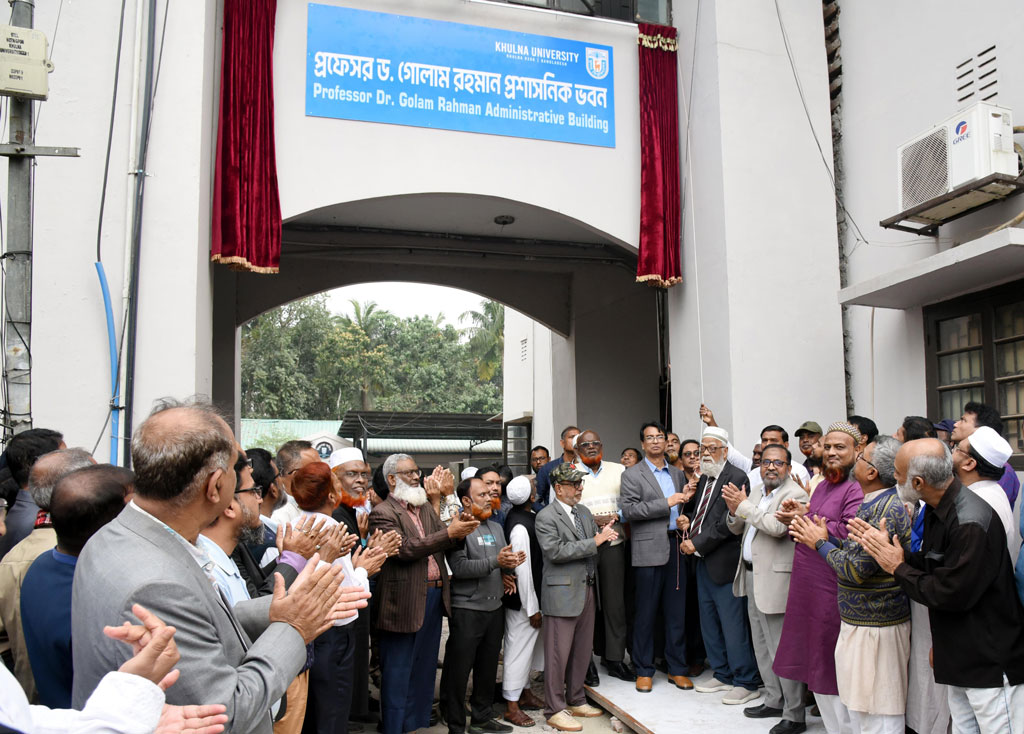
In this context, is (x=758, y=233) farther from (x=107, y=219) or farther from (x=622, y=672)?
(x=107, y=219)

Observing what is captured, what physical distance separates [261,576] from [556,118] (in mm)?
5450

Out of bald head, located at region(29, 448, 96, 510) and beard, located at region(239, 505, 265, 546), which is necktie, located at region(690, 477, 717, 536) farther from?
bald head, located at region(29, 448, 96, 510)

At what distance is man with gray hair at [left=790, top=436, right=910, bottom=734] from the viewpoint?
12.3ft

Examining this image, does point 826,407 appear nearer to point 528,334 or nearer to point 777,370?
point 777,370

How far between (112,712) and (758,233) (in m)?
6.69

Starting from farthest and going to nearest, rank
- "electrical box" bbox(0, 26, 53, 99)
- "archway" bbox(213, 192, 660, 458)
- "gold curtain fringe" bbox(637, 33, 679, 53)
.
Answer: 1. "archway" bbox(213, 192, 660, 458)
2. "gold curtain fringe" bbox(637, 33, 679, 53)
3. "electrical box" bbox(0, 26, 53, 99)

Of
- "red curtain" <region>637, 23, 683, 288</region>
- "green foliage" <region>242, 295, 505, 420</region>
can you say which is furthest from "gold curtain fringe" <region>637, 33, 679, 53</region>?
"green foliage" <region>242, 295, 505, 420</region>

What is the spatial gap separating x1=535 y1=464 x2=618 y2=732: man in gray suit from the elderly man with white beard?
28.6 inches

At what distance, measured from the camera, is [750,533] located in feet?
16.9

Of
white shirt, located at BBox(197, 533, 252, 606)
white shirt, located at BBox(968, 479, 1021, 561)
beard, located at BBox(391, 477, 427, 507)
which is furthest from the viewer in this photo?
beard, located at BBox(391, 477, 427, 507)

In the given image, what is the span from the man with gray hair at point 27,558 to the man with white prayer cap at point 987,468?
361 cm

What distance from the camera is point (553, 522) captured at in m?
5.37

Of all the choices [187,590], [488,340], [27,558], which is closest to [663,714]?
[27,558]

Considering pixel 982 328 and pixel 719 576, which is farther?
pixel 982 328
